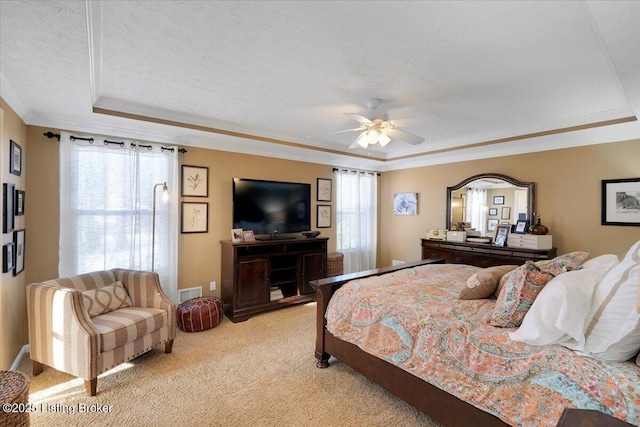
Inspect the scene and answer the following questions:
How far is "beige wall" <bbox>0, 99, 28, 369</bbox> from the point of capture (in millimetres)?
2344

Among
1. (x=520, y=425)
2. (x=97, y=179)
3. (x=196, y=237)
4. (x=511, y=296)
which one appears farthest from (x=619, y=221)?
(x=97, y=179)

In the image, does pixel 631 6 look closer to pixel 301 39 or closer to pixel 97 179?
pixel 301 39

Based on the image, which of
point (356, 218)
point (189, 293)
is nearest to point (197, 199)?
point (189, 293)

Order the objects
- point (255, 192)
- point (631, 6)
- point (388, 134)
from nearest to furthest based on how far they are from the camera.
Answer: point (631, 6) < point (388, 134) < point (255, 192)

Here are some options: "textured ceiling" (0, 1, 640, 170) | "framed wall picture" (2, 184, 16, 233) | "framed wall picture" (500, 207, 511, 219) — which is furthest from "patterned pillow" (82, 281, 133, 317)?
"framed wall picture" (500, 207, 511, 219)

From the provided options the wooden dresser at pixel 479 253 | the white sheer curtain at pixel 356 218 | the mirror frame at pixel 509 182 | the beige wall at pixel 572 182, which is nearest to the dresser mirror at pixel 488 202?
the mirror frame at pixel 509 182

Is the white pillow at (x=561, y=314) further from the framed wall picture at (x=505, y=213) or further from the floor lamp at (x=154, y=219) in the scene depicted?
the floor lamp at (x=154, y=219)

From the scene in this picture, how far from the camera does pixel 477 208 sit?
15.5 ft

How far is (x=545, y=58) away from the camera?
2.17m

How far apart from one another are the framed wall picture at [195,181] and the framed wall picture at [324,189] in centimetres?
194

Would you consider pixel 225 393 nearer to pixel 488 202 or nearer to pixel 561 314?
pixel 561 314

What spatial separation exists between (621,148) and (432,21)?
324 cm

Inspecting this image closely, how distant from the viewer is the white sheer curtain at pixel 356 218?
18.5ft

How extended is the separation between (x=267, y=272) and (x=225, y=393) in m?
1.89
